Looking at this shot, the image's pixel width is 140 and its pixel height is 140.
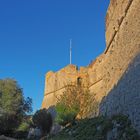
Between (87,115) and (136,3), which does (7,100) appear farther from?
(136,3)

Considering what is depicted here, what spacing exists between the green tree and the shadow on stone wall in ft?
55.6

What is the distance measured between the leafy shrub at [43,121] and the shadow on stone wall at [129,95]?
1405cm

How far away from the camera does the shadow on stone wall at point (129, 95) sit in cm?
1082

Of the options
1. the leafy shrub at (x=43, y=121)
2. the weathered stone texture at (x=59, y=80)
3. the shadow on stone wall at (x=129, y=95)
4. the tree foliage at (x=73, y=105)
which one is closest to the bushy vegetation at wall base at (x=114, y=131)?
the shadow on stone wall at (x=129, y=95)

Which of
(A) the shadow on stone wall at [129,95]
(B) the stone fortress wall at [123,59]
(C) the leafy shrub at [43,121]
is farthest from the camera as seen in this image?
(C) the leafy shrub at [43,121]

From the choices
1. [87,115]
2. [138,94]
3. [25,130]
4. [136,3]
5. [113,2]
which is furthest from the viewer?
[25,130]

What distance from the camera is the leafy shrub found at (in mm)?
28039

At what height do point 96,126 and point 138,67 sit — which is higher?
point 138,67

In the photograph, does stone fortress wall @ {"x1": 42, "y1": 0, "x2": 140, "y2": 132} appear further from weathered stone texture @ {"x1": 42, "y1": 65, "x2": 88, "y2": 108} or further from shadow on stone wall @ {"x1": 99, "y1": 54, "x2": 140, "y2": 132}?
weathered stone texture @ {"x1": 42, "y1": 65, "x2": 88, "y2": 108}

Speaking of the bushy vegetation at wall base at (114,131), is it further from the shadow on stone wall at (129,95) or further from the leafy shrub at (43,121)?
the leafy shrub at (43,121)

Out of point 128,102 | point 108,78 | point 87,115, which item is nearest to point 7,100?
point 87,115

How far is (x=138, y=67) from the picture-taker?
37.1 feet

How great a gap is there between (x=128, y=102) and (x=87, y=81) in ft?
52.1

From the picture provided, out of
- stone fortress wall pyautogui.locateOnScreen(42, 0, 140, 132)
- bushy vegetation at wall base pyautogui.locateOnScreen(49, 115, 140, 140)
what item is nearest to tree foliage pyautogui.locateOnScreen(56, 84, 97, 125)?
stone fortress wall pyautogui.locateOnScreen(42, 0, 140, 132)
